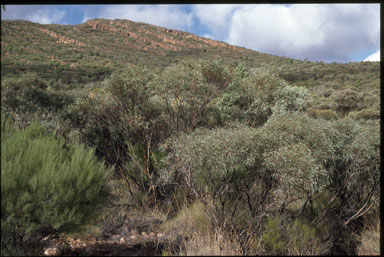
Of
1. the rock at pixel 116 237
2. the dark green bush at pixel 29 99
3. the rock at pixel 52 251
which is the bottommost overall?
the rock at pixel 116 237

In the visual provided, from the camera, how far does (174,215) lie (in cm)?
643

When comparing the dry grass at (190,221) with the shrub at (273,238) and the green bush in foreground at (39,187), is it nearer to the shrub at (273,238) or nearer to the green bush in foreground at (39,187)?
the shrub at (273,238)

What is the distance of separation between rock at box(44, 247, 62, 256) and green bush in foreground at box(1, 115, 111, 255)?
637 mm

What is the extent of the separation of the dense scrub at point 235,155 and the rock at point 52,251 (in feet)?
6.21

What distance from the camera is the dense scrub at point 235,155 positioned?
14.0ft

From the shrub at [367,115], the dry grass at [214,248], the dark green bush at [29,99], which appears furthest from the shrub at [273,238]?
the shrub at [367,115]

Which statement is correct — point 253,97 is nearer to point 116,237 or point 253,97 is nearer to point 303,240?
point 303,240

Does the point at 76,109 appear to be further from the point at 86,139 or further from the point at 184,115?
the point at 184,115

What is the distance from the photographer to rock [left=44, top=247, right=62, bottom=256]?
13.8 ft

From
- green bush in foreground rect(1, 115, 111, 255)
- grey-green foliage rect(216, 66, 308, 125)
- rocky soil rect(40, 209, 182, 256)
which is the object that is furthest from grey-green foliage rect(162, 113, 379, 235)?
grey-green foliage rect(216, 66, 308, 125)

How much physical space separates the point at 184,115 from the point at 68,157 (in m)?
3.85

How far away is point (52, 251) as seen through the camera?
4.31 m

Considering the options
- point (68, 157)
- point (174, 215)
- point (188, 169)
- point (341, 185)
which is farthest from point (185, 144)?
point (341, 185)

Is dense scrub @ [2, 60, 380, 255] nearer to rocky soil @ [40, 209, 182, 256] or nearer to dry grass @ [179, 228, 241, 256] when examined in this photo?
dry grass @ [179, 228, 241, 256]
